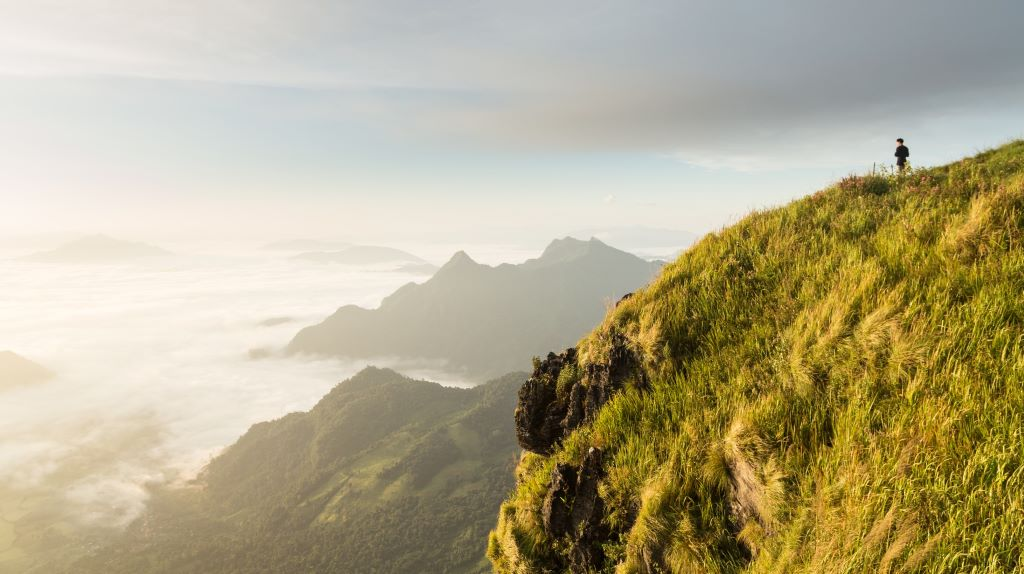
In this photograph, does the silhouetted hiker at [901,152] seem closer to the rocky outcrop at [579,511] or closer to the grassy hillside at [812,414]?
the grassy hillside at [812,414]

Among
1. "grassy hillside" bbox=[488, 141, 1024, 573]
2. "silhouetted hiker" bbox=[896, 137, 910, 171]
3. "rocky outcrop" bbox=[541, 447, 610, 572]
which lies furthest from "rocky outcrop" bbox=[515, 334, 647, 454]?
"silhouetted hiker" bbox=[896, 137, 910, 171]

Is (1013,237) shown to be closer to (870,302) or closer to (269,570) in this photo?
(870,302)

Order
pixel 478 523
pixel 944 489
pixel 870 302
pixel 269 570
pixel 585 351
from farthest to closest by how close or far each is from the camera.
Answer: pixel 478 523 → pixel 269 570 → pixel 585 351 → pixel 870 302 → pixel 944 489

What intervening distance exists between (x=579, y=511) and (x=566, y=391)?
11.1 feet

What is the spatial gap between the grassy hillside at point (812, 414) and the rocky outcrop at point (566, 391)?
0.07 m

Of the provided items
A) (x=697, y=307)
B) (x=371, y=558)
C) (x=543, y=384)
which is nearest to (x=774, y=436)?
(x=697, y=307)

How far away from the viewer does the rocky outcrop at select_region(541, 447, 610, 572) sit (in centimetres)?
657

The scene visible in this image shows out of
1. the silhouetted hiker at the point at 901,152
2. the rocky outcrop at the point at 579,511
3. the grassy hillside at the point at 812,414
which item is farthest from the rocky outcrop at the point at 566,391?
the silhouetted hiker at the point at 901,152

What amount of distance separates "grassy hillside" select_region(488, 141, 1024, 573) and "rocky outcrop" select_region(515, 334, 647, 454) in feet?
0.23

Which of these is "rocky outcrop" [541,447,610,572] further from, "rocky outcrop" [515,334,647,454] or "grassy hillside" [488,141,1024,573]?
"rocky outcrop" [515,334,647,454]

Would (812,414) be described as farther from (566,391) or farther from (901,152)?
(901,152)

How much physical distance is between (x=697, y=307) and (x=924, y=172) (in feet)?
31.2

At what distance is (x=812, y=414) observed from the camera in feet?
17.5

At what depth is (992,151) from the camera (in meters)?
18.1
